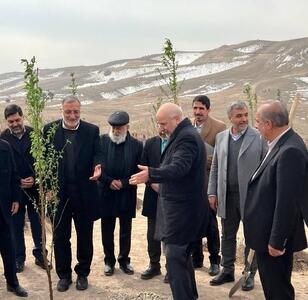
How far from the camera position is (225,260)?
5.86 m

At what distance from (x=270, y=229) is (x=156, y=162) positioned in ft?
7.85

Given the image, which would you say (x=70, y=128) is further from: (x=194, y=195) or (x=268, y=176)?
(x=268, y=176)

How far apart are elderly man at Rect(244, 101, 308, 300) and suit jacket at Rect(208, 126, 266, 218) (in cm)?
140

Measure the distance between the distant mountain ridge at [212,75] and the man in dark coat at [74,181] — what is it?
197 feet

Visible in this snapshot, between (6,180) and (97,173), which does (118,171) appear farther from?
(6,180)

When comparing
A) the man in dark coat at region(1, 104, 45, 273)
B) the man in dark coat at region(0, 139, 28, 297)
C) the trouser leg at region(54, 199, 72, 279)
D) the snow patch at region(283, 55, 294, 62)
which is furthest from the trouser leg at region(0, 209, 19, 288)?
the snow patch at region(283, 55, 294, 62)

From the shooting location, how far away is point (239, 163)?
5469 mm

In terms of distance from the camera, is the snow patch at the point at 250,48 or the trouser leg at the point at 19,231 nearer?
the trouser leg at the point at 19,231

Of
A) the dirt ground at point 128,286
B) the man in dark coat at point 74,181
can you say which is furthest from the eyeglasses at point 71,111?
the dirt ground at point 128,286

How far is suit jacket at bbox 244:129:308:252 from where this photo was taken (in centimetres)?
357

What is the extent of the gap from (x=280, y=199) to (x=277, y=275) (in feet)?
2.32

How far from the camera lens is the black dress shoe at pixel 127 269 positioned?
6.42m

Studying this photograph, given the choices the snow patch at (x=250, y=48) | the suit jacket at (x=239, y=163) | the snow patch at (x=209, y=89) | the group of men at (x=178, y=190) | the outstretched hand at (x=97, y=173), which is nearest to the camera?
the group of men at (x=178, y=190)

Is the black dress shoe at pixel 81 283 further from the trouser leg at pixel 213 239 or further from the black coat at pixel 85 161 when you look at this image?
the trouser leg at pixel 213 239
